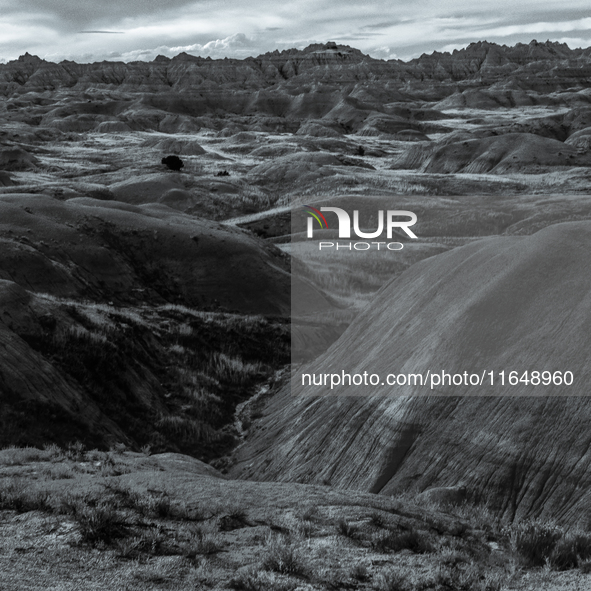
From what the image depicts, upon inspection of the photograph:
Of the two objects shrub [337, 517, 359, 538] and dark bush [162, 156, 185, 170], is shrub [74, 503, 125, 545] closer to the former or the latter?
shrub [337, 517, 359, 538]

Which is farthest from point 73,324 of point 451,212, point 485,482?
point 451,212

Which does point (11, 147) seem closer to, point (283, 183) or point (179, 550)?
point (283, 183)

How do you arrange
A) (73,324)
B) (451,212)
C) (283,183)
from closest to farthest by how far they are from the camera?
1. (73,324)
2. (451,212)
3. (283,183)

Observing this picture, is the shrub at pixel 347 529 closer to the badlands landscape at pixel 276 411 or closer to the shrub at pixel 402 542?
the badlands landscape at pixel 276 411

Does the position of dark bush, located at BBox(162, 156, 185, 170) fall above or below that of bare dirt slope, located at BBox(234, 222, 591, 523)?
above

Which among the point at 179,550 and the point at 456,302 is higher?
the point at 456,302

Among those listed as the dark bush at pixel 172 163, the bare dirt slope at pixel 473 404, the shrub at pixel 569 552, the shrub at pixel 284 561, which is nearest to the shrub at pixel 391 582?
the shrub at pixel 284 561

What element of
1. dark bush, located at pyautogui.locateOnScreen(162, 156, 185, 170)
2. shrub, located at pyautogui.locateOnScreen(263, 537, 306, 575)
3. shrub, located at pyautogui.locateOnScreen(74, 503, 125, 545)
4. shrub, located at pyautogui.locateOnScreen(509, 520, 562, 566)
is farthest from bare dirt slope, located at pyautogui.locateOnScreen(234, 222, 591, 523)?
dark bush, located at pyautogui.locateOnScreen(162, 156, 185, 170)

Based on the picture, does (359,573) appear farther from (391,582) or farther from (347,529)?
(347,529)

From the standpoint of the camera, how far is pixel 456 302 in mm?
14727

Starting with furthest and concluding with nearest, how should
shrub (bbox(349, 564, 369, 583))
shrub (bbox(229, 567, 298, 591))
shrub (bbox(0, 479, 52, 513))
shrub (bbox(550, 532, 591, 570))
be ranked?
shrub (bbox(0, 479, 52, 513)) < shrub (bbox(550, 532, 591, 570)) < shrub (bbox(349, 564, 369, 583)) < shrub (bbox(229, 567, 298, 591))

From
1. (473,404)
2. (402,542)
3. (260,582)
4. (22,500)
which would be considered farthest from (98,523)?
(473,404)

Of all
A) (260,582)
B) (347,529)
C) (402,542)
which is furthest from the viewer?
(347,529)

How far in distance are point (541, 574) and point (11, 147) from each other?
238ft
